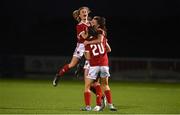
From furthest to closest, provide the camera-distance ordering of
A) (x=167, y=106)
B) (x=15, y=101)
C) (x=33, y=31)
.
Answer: (x=33, y=31) → (x=15, y=101) → (x=167, y=106)

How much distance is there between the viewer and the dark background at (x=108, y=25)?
35500 mm

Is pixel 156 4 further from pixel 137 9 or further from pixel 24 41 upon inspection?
pixel 24 41

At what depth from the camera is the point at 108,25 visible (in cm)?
3978

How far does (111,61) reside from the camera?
27.5m

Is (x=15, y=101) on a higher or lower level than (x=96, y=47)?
lower

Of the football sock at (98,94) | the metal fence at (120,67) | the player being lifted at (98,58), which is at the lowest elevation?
the metal fence at (120,67)

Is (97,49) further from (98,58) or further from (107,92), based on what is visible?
(107,92)

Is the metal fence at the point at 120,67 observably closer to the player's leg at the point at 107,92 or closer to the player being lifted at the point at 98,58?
the player's leg at the point at 107,92

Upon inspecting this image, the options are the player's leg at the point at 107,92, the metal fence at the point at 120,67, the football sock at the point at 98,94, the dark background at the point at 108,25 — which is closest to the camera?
the player's leg at the point at 107,92

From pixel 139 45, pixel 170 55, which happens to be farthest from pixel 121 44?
pixel 170 55

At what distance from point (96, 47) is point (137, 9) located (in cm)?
2589

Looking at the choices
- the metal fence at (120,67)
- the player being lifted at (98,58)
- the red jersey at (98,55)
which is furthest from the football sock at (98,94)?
the metal fence at (120,67)

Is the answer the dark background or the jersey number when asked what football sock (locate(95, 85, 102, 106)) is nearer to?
the jersey number

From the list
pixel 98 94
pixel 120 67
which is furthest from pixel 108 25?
pixel 98 94
